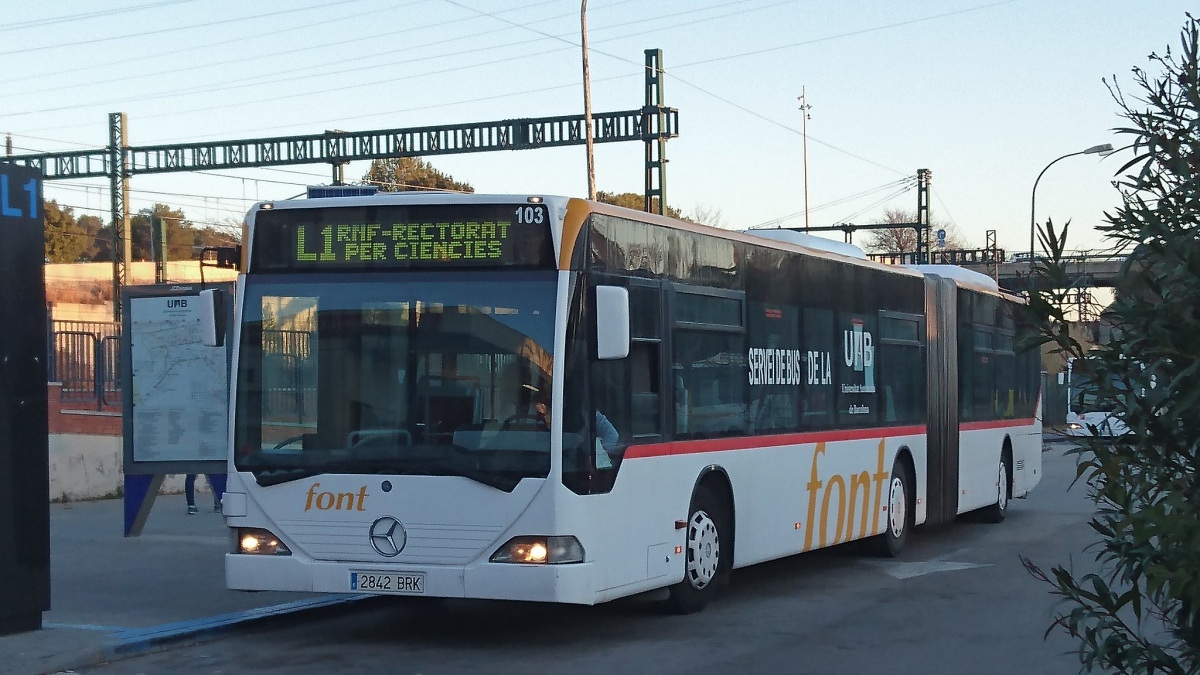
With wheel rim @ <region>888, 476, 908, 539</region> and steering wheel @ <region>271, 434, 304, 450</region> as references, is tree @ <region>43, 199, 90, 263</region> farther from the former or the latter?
steering wheel @ <region>271, 434, 304, 450</region>

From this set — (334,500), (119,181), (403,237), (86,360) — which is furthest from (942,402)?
(119,181)

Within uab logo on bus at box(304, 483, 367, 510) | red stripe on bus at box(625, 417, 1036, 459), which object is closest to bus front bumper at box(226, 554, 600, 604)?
uab logo on bus at box(304, 483, 367, 510)

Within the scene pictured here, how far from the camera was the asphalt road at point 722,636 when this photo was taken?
9.09 m

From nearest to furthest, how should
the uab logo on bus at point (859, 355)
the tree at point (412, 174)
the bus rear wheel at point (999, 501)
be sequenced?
the uab logo on bus at point (859, 355) < the bus rear wheel at point (999, 501) < the tree at point (412, 174)

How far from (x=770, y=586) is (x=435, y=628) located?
3.66 metres

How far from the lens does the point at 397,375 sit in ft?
31.1

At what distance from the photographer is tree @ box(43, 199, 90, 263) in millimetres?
89562

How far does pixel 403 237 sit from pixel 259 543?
222 centimetres

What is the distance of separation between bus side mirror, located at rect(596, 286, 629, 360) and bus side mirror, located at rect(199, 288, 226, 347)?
9.24ft

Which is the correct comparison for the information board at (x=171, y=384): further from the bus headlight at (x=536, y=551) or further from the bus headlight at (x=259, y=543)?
the bus headlight at (x=536, y=551)

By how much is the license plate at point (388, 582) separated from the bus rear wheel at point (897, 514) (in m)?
7.30

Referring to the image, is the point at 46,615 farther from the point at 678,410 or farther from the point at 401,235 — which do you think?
the point at 678,410

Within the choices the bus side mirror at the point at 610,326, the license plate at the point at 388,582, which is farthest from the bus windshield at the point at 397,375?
the license plate at the point at 388,582

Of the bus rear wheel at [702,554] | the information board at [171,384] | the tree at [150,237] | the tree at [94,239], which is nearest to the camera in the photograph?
the bus rear wheel at [702,554]
